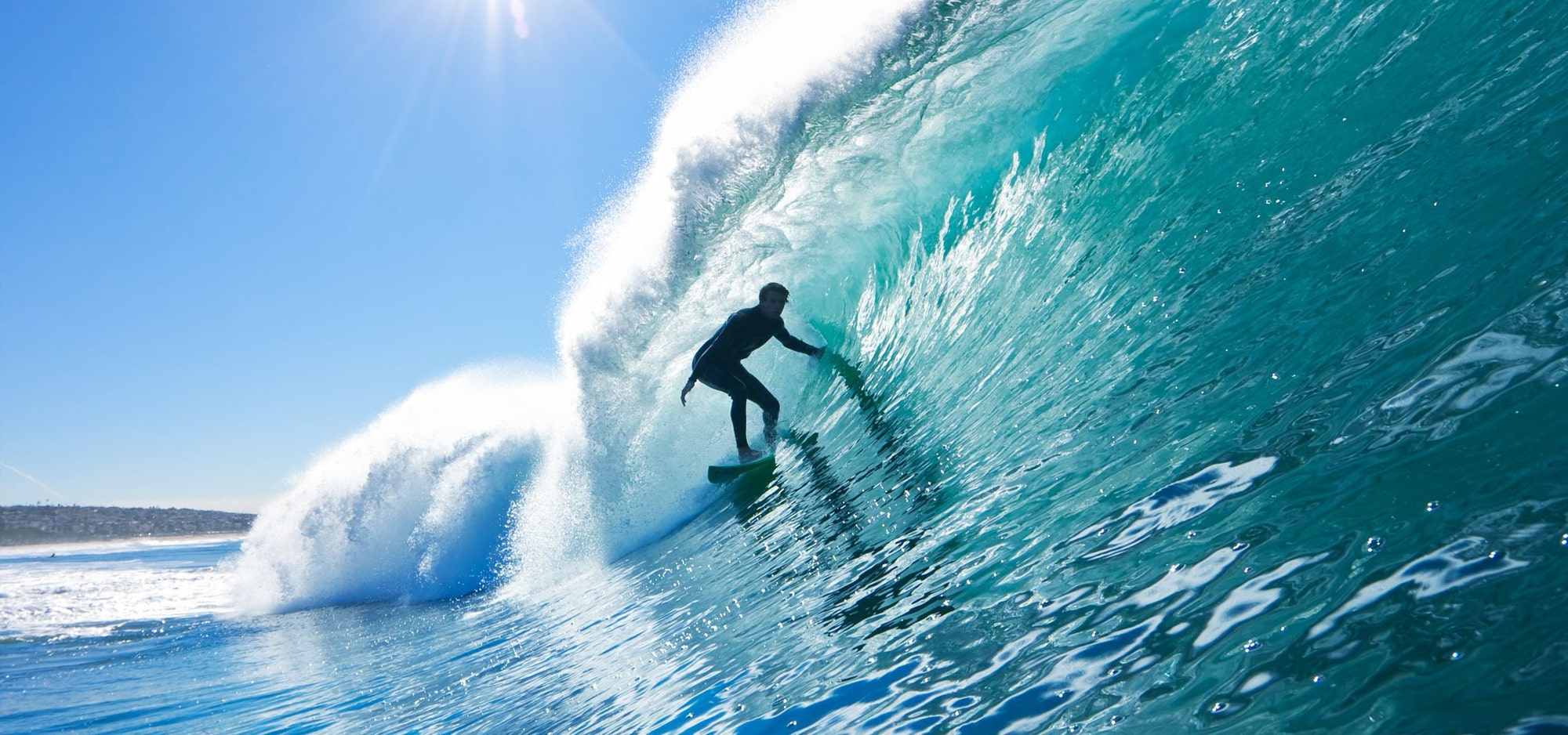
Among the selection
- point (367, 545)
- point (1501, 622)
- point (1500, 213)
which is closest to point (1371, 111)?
point (1500, 213)

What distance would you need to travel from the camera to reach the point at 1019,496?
3475mm

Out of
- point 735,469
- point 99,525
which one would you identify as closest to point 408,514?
point 735,469

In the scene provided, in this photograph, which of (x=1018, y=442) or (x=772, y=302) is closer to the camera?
(x=1018, y=442)

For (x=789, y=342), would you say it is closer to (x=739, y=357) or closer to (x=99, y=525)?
(x=739, y=357)

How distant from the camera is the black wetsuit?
770 cm

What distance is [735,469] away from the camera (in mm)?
8250

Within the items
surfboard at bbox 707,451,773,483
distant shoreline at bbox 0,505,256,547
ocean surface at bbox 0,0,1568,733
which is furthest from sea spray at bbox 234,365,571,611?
distant shoreline at bbox 0,505,256,547

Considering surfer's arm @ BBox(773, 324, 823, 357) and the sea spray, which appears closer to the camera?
surfer's arm @ BBox(773, 324, 823, 357)

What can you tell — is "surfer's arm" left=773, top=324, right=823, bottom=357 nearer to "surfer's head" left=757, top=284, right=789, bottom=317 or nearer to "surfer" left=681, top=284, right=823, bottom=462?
"surfer" left=681, top=284, right=823, bottom=462

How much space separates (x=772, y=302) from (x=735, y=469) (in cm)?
173

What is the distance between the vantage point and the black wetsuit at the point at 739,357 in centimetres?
770

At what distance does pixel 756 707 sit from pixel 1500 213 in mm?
3080

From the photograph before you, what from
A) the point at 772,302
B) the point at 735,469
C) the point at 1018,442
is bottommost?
the point at 1018,442

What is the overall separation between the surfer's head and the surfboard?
136 centimetres
